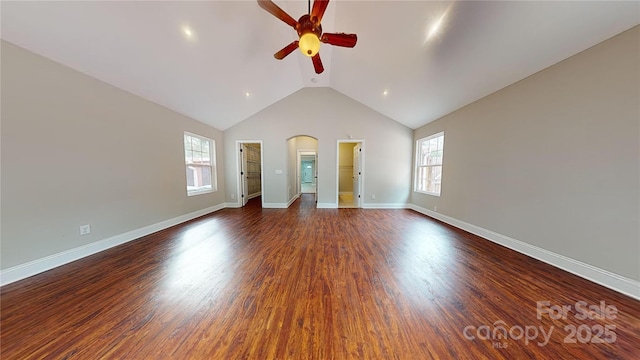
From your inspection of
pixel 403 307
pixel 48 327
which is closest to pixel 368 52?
pixel 403 307

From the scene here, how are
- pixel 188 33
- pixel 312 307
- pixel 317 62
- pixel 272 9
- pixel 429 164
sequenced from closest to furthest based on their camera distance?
pixel 312 307
pixel 272 9
pixel 188 33
pixel 317 62
pixel 429 164

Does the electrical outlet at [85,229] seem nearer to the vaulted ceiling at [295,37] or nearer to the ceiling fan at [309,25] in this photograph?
the vaulted ceiling at [295,37]

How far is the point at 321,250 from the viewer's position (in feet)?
8.73

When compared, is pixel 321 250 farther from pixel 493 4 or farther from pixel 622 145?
pixel 493 4

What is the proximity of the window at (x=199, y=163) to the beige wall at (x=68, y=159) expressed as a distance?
0.84 meters

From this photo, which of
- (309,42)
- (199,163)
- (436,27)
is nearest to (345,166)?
(199,163)

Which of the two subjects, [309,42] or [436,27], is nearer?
[309,42]

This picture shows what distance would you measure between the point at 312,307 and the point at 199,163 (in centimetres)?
450

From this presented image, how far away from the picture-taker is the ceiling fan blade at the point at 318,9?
1906mm

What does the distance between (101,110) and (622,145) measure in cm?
583

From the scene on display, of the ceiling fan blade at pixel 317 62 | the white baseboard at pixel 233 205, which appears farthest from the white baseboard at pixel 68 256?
the ceiling fan blade at pixel 317 62

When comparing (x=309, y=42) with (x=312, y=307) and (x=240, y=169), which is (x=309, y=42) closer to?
(x=312, y=307)

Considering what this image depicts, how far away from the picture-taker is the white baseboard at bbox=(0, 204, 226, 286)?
A: 6.11ft

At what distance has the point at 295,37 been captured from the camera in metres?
3.62
